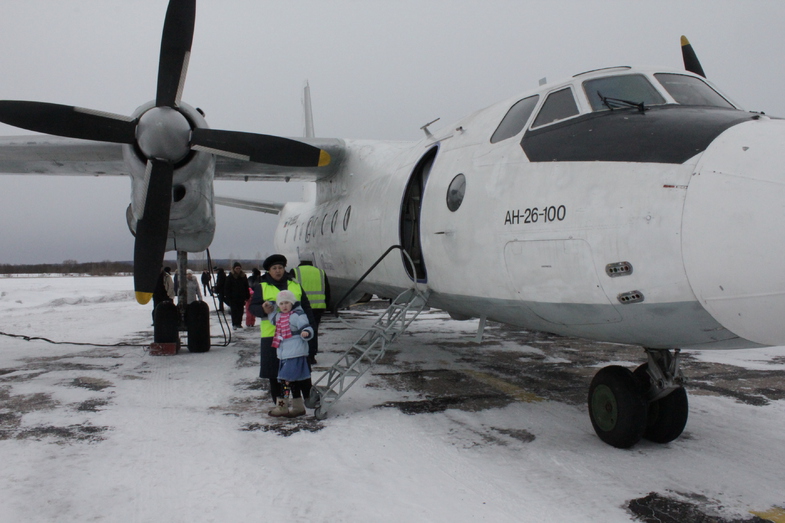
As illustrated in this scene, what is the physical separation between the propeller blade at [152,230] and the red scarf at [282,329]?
2.84 m

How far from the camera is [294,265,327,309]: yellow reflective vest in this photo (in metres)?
7.72

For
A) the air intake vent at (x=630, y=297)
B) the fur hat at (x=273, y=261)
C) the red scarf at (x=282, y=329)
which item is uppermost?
the fur hat at (x=273, y=261)

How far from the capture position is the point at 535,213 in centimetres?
409

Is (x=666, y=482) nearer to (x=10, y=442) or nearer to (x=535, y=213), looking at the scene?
(x=535, y=213)

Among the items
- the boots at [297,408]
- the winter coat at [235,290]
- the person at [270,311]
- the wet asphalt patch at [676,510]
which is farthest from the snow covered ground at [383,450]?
the winter coat at [235,290]

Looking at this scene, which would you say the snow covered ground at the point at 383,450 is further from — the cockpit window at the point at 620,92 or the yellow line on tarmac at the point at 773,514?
the cockpit window at the point at 620,92

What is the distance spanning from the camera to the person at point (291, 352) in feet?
16.7

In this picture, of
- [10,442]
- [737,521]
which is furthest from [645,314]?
[10,442]

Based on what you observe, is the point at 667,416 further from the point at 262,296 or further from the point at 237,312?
the point at 237,312

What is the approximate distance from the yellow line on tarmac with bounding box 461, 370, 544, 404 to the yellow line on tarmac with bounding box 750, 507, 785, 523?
2.66 m

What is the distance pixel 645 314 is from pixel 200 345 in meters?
7.70

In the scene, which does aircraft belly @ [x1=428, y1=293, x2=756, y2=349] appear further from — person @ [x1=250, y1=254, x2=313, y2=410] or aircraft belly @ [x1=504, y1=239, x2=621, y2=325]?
person @ [x1=250, y1=254, x2=313, y2=410]

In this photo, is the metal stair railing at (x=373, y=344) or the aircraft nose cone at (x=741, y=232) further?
the metal stair railing at (x=373, y=344)

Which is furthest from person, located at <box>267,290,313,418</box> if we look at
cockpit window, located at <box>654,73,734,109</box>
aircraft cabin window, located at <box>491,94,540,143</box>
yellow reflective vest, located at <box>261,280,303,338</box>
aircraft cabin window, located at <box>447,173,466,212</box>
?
cockpit window, located at <box>654,73,734,109</box>
